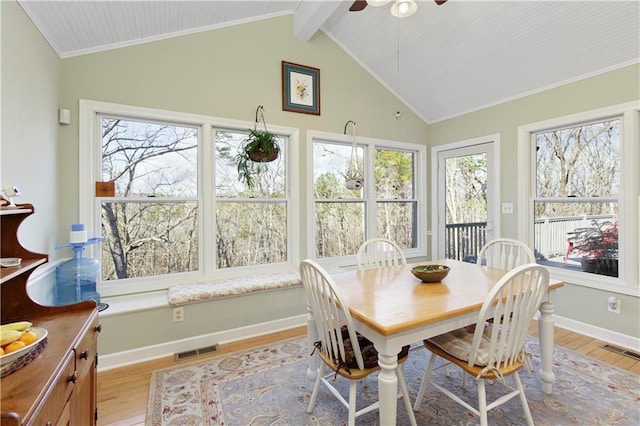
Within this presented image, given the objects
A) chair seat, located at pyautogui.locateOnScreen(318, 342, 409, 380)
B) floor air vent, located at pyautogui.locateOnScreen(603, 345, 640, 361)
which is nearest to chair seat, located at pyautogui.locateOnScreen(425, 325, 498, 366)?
chair seat, located at pyautogui.locateOnScreen(318, 342, 409, 380)

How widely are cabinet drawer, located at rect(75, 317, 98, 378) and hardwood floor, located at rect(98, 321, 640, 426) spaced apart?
0.62 m

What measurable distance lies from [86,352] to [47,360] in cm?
29

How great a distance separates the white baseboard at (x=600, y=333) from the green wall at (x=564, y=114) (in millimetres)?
35

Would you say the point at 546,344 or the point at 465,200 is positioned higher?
the point at 465,200

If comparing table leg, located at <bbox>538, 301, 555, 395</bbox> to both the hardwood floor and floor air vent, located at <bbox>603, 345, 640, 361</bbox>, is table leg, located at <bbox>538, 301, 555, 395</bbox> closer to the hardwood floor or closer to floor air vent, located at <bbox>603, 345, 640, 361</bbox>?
the hardwood floor

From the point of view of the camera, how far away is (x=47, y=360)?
39.4 inches

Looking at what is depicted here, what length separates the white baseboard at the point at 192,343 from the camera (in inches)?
93.5

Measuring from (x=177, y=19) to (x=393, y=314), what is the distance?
2931mm

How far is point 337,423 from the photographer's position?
68.7 inches

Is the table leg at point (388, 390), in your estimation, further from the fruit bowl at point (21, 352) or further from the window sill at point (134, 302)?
the window sill at point (134, 302)

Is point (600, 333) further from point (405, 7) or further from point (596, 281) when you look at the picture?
point (405, 7)

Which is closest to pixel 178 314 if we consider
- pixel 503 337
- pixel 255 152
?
pixel 255 152

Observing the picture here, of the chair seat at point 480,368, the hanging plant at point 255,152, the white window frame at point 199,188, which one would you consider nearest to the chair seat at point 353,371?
the chair seat at point 480,368

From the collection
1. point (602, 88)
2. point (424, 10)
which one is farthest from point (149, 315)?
point (602, 88)
